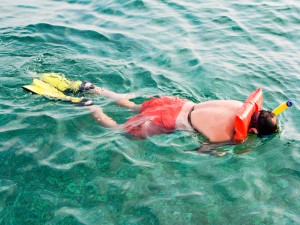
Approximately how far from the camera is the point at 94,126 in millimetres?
5086

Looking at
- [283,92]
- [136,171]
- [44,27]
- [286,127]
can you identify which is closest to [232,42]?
[283,92]

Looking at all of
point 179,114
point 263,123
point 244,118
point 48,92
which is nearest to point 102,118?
point 48,92

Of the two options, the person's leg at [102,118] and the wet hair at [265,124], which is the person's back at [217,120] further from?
the person's leg at [102,118]

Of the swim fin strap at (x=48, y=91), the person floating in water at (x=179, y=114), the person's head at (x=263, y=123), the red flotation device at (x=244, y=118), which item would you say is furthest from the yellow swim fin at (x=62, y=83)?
the person's head at (x=263, y=123)

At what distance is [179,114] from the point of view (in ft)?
16.0

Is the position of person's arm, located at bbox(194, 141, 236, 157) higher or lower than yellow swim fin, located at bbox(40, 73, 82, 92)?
lower

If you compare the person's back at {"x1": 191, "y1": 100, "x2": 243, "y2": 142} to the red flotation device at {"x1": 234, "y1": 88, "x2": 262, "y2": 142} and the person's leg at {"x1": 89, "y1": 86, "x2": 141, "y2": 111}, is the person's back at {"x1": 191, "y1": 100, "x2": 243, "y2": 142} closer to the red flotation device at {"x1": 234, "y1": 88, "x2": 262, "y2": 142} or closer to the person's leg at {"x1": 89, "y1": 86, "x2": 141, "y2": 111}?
the red flotation device at {"x1": 234, "y1": 88, "x2": 262, "y2": 142}

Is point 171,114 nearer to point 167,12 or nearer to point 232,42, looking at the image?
point 232,42

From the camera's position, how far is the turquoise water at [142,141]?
3.83 metres

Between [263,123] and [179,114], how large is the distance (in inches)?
45.1

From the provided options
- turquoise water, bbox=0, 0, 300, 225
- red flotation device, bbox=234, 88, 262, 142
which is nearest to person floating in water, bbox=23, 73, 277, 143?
red flotation device, bbox=234, 88, 262, 142

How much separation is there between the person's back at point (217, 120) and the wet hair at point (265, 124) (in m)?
0.32

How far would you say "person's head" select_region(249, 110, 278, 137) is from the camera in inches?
172

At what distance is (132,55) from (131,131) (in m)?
3.04
